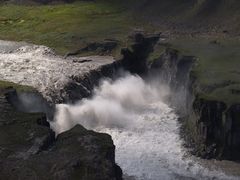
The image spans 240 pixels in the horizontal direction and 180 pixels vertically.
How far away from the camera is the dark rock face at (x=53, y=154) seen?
34450 millimetres

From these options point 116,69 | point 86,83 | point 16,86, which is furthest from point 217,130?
point 116,69

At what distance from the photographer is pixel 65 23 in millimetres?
94062

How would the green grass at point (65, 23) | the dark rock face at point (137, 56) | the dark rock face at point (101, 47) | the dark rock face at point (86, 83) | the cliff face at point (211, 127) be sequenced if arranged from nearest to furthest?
the cliff face at point (211, 127) → the dark rock face at point (86, 83) → the dark rock face at point (137, 56) → the dark rock face at point (101, 47) → the green grass at point (65, 23)

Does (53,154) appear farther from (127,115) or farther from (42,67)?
(42,67)

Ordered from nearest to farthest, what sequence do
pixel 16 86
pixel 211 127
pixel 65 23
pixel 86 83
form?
1. pixel 211 127
2. pixel 16 86
3. pixel 86 83
4. pixel 65 23

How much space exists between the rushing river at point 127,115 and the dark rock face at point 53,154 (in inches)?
389

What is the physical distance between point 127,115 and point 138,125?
3515mm

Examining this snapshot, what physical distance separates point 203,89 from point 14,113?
18.9m

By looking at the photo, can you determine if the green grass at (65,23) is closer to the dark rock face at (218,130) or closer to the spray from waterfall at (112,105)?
the spray from waterfall at (112,105)

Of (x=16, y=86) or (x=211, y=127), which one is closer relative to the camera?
(x=211, y=127)

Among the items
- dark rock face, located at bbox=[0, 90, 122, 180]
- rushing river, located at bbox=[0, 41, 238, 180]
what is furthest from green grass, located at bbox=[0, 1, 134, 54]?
dark rock face, located at bbox=[0, 90, 122, 180]

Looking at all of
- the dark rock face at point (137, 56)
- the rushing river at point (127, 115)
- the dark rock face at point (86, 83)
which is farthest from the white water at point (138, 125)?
the dark rock face at point (137, 56)

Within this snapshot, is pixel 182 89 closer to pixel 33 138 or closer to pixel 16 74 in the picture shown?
pixel 16 74

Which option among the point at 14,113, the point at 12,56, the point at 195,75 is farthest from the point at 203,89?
the point at 12,56
